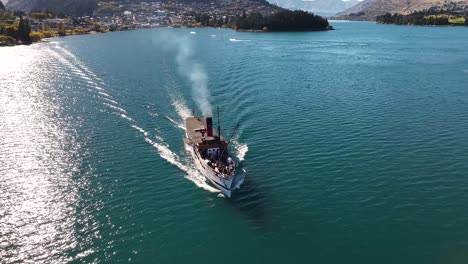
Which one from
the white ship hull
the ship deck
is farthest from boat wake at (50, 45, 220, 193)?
the ship deck

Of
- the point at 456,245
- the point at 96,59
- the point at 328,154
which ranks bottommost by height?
the point at 456,245

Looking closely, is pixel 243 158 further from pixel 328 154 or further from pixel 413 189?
pixel 413 189

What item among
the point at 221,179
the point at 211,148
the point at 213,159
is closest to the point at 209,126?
the point at 211,148

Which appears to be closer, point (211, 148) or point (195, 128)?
point (211, 148)

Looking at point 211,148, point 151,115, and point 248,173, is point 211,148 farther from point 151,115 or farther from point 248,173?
point 151,115

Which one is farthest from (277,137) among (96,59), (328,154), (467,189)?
(96,59)

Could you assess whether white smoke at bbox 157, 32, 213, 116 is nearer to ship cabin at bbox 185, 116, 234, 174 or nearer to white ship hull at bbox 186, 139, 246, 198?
ship cabin at bbox 185, 116, 234, 174
